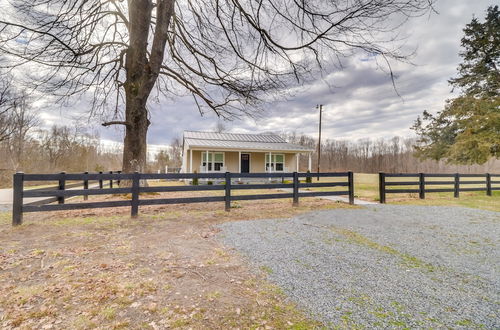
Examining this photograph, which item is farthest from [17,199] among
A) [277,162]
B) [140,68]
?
[277,162]

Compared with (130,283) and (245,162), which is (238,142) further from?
(130,283)

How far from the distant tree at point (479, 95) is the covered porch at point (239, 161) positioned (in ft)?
33.4

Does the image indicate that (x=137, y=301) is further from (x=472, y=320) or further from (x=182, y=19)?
(x=182, y=19)

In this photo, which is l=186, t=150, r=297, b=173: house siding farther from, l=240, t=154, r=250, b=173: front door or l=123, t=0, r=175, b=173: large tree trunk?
l=123, t=0, r=175, b=173: large tree trunk

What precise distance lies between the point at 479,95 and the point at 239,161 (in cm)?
1800

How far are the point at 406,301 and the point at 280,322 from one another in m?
1.29

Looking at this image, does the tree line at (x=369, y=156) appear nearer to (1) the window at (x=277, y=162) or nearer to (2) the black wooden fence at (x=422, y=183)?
(1) the window at (x=277, y=162)

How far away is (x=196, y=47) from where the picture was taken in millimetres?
9117

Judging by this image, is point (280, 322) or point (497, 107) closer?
point (280, 322)

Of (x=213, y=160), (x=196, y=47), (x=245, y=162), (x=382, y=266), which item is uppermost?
(x=196, y=47)

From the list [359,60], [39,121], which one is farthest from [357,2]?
[39,121]

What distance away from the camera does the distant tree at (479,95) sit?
520 inches

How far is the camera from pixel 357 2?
154 inches

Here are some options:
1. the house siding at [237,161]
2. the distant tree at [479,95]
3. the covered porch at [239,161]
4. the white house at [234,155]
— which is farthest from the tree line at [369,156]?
the distant tree at [479,95]
